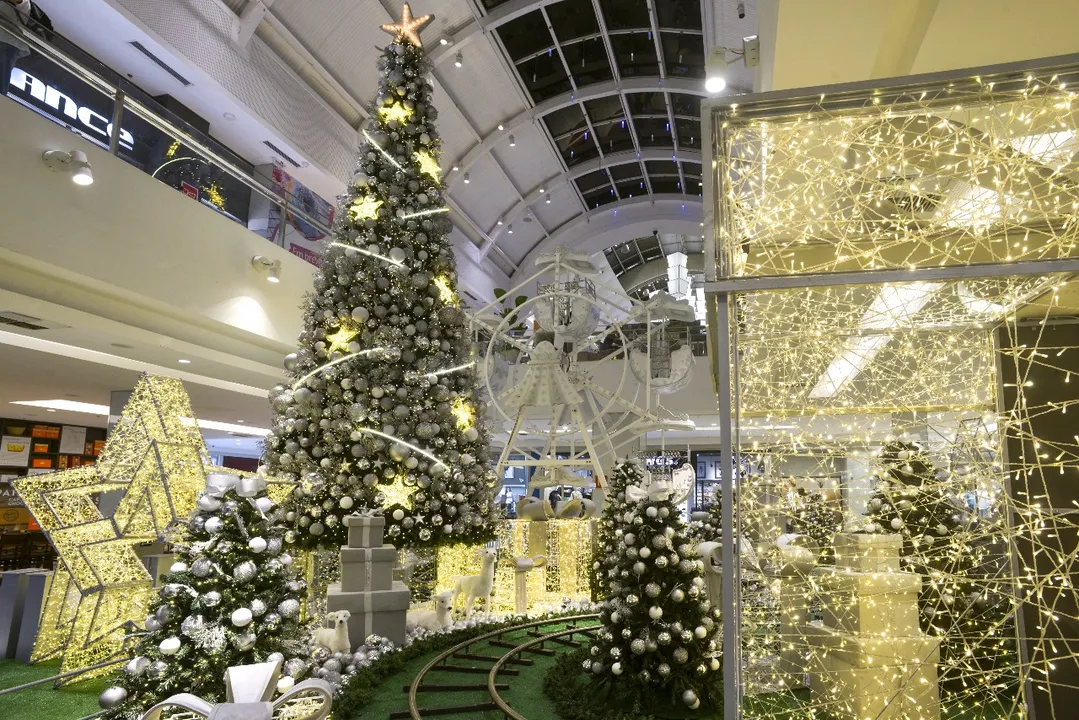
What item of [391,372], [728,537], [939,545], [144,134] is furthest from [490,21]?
[728,537]

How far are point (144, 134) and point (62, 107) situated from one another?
0.77m

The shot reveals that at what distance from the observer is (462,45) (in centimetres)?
1125

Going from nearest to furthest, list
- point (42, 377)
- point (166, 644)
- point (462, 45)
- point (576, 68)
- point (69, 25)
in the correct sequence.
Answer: point (166, 644) < point (69, 25) < point (42, 377) < point (462, 45) < point (576, 68)

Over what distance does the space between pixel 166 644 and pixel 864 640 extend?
334 cm

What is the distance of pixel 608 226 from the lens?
1828cm

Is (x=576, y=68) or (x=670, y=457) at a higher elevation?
(x=576, y=68)

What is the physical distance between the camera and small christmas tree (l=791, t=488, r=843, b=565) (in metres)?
4.04

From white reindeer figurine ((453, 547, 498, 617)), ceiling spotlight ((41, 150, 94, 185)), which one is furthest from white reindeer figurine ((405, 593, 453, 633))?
ceiling spotlight ((41, 150, 94, 185))

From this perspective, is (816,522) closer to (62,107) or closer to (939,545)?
(939,545)

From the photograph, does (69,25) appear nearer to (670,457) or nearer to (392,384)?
(392,384)

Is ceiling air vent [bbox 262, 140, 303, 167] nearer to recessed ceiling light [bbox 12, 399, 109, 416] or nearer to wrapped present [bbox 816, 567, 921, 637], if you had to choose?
recessed ceiling light [bbox 12, 399, 109, 416]

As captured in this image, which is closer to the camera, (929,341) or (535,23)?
(929,341)

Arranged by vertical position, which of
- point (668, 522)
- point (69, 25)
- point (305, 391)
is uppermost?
point (69, 25)

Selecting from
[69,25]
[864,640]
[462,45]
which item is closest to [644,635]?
[864,640]
